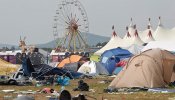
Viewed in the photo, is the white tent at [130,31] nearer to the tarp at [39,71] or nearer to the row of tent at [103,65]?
the row of tent at [103,65]

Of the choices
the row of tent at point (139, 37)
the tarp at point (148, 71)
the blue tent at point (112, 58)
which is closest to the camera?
the tarp at point (148, 71)

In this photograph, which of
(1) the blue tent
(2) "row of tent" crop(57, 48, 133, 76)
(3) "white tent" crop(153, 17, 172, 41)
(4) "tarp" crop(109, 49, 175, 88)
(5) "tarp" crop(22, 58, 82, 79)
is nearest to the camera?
(4) "tarp" crop(109, 49, 175, 88)

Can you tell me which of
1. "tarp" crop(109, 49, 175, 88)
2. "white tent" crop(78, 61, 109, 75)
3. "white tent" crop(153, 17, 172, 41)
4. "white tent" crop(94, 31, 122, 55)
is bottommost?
"white tent" crop(78, 61, 109, 75)

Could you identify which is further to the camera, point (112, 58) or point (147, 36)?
point (147, 36)

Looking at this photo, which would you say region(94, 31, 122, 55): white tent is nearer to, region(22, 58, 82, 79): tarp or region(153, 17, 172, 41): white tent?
region(153, 17, 172, 41): white tent

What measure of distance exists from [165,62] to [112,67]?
51.4 feet

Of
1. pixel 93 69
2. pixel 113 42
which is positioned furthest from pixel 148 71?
pixel 113 42

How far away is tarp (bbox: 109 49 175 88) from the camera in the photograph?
1973 centimetres

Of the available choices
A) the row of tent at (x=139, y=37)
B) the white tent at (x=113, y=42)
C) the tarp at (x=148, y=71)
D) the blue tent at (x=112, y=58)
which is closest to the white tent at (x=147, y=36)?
the row of tent at (x=139, y=37)

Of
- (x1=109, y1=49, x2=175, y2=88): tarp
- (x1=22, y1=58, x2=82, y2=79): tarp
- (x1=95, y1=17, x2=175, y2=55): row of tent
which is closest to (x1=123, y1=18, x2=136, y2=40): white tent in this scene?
(x1=95, y1=17, x2=175, y2=55): row of tent

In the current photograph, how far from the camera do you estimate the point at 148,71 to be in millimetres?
19969

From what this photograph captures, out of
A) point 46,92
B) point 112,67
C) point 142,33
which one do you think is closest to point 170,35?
point 142,33

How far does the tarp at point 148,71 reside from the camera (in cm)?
1973

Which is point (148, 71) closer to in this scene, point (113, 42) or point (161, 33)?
point (113, 42)
